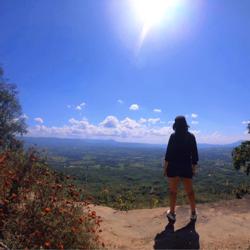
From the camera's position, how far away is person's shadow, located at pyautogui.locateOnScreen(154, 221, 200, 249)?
5355 mm

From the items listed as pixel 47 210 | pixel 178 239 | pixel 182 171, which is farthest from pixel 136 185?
pixel 47 210

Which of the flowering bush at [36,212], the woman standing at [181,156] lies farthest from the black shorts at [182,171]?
the flowering bush at [36,212]

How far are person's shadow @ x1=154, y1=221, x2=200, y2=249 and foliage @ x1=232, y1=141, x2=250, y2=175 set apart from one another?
61.6ft

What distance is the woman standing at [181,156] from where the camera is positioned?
600cm

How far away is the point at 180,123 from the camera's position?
6.06 metres

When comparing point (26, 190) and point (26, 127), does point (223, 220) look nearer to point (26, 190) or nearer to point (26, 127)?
point (26, 190)

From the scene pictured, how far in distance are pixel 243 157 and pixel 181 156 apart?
19.2m

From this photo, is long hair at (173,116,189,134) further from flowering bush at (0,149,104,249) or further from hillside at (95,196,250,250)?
flowering bush at (0,149,104,249)

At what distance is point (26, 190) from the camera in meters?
5.27

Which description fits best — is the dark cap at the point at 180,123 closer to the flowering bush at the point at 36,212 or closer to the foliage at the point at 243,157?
the flowering bush at the point at 36,212

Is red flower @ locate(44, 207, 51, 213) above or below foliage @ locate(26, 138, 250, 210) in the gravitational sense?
above

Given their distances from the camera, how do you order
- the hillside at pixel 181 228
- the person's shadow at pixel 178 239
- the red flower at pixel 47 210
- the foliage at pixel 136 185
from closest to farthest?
the red flower at pixel 47 210 < the person's shadow at pixel 178 239 < the hillside at pixel 181 228 < the foliage at pixel 136 185

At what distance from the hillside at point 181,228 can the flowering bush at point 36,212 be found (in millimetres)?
817

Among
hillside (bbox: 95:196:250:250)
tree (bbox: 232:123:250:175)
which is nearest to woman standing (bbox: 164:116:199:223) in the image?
hillside (bbox: 95:196:250:250)
